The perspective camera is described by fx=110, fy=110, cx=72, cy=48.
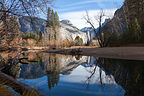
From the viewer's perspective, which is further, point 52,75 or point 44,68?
point 44,68

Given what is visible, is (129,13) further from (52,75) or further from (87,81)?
(52,75)

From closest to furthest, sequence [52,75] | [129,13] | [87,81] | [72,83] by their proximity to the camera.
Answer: [72,83]
[87,81]
[52,75]
[129,13]

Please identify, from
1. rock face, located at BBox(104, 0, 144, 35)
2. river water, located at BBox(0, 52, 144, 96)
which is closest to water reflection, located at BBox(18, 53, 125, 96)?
river water, located at BBox(0, 52, 144, 96)

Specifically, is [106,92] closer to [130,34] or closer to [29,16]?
[29,16]

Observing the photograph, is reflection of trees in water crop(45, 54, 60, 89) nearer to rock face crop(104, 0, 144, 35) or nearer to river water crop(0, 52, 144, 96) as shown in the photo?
river water crop(0, 52, 144, 96)

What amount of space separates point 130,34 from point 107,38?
12.8 ft

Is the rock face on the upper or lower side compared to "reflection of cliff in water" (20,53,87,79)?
upper

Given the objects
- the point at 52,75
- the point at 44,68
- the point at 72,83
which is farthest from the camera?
the point at 44,68

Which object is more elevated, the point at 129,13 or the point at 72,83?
the point at 129,13

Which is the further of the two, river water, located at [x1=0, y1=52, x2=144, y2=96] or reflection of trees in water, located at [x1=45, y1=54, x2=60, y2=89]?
reflection of trees in water, located at [x1=45, y1=54, x2=60, y2=89]

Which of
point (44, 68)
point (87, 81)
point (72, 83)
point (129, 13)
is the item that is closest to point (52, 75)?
point (72, 83)

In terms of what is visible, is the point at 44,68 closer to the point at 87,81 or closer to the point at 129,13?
the point at 87,81

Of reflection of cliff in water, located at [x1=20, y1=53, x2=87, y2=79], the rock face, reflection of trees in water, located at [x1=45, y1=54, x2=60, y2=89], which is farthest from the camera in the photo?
the rock face

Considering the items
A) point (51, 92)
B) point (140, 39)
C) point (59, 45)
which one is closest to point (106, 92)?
point (51, 92)
